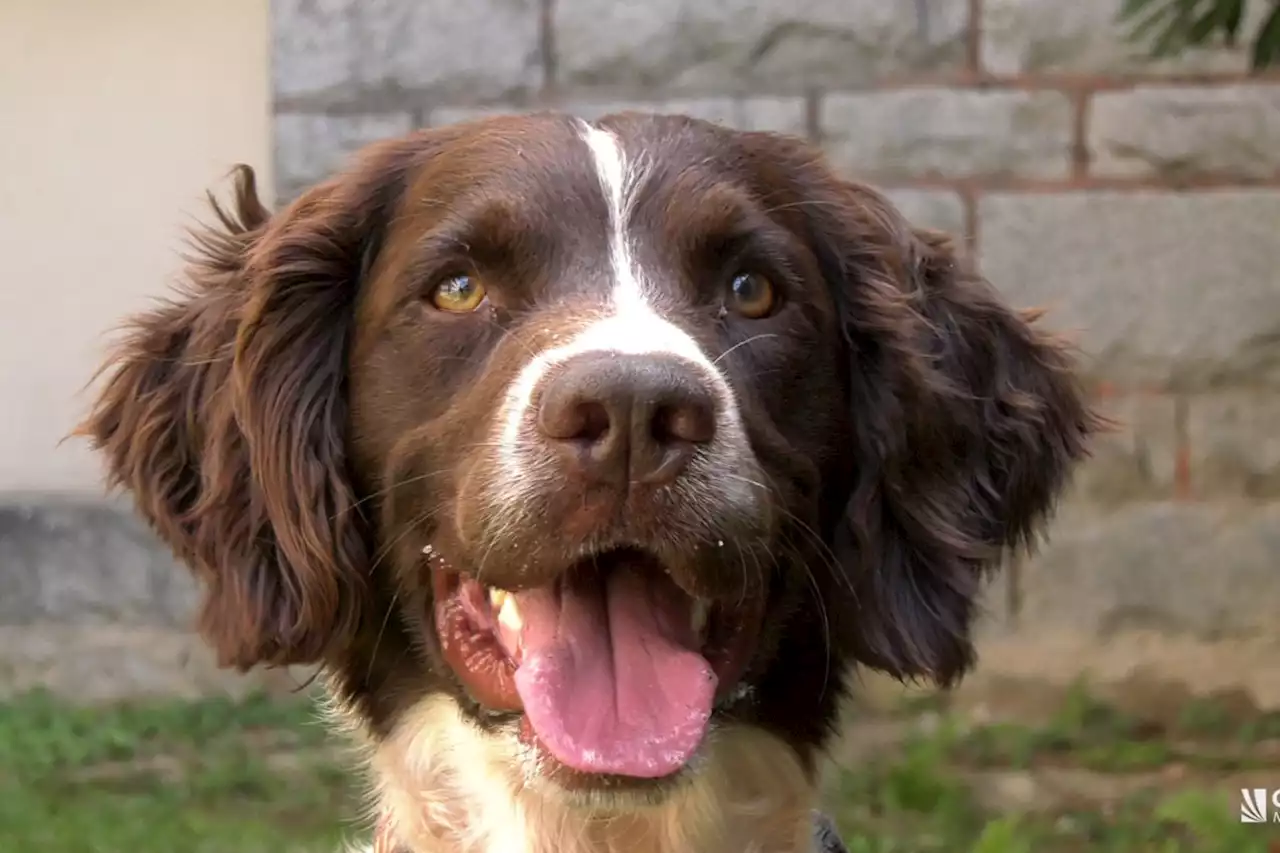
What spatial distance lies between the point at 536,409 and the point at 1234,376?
10.1 ft

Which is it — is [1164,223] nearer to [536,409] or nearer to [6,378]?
[536,409]

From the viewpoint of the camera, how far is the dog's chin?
1705mm

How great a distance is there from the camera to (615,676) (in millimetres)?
1750

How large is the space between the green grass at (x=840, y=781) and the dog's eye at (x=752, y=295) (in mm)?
1877

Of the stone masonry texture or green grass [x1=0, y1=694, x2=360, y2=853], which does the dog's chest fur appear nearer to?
green grass [x1=0, y1=694, x2=360, y2=853]

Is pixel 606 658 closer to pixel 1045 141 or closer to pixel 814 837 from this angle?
pixel 814 837

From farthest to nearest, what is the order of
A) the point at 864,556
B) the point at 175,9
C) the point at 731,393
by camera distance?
the point at 175,9 < the point at 864,556 < the point at 731,393

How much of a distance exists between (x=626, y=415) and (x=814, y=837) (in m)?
0.94

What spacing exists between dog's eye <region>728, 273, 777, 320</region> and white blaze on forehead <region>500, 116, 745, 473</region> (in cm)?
16

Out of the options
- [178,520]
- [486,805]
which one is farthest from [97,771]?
[486,805]

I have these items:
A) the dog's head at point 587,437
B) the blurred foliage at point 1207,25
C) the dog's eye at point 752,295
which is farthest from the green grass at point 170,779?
the blurred foliage at point 1207,25

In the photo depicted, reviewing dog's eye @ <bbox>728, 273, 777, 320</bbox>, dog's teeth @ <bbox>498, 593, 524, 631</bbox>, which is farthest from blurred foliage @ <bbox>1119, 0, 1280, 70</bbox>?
dog's teeth @ <bbox>498, 593, 524, 631</bbox>

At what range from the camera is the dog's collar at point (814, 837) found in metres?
2.09

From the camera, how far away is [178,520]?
215cm
